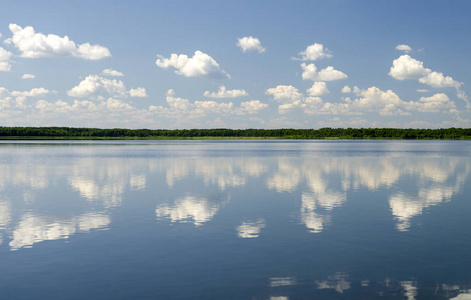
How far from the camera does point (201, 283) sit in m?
11.7

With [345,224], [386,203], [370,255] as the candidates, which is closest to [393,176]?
[386,203]

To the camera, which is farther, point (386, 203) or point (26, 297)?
point (386, 203)

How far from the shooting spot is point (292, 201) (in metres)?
25.4

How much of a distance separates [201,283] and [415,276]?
6138 millimetres

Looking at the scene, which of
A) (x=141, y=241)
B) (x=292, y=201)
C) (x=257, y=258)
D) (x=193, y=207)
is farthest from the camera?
(x=292, y=201)

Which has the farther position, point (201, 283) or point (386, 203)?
point (386, 203)

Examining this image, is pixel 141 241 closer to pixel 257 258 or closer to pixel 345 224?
pixel 257 258

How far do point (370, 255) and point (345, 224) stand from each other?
4826 mm

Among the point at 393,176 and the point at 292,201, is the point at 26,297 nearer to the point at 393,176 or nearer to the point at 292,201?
the point at 292,201

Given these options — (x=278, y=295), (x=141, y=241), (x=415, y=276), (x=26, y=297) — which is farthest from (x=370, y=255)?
(x=26, y=297)

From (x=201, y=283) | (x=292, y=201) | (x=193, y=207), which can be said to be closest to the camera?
(x=201, y=283)

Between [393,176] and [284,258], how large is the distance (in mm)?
29314

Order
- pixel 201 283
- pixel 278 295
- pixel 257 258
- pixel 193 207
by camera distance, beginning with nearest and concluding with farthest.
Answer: pixel 278 295 → pixel 201 283 → pixel 257 258 → pixel 193 207

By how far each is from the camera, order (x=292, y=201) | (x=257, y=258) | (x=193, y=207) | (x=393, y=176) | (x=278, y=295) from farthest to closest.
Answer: (x=393, y=176), (x=292, y=201), (x=193, y=207), (x=257, y=258), (x=278, y=295)
